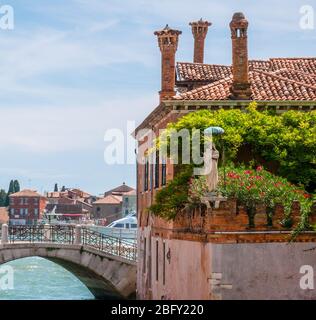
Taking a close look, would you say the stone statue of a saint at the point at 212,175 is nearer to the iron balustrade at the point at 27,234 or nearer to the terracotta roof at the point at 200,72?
the terracotta roof at the point at 200,72

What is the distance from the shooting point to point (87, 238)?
39.6m

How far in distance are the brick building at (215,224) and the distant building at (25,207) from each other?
10532cm

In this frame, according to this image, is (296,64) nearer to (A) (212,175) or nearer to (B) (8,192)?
(A) (212,175)

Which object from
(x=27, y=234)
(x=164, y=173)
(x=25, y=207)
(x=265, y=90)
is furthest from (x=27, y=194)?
(x=265, y=90)

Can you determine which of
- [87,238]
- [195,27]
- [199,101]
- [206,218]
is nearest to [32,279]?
[87,238]

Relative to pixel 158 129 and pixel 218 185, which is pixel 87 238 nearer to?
pixel 158 129

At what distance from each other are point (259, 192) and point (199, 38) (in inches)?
701

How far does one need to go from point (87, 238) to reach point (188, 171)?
16.6m

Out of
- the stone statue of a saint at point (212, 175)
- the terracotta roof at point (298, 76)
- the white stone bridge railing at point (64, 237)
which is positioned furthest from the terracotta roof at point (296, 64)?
the stone statue of a saint at point (212, 175)

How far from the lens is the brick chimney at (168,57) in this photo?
3055cm

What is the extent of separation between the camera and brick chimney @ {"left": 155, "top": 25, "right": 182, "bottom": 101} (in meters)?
30.5

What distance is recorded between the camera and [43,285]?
5722 centimetres

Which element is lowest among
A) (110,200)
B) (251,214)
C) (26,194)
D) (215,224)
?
(215,224)

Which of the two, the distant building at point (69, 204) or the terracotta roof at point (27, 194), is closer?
the terracotta roof at point (27, 194)
